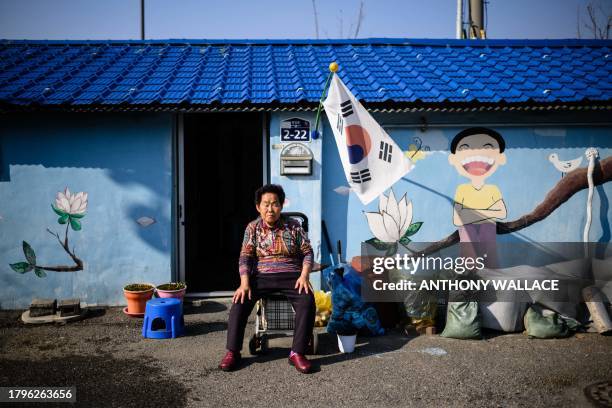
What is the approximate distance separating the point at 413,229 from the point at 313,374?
10.4 ft

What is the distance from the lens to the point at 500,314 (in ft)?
18.2

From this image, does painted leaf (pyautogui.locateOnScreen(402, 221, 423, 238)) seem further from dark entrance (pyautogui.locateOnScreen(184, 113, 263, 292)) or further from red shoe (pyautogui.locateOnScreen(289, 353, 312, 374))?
dark entrance (pyautogui.locateOnScreen(184, 113, 263, 292))

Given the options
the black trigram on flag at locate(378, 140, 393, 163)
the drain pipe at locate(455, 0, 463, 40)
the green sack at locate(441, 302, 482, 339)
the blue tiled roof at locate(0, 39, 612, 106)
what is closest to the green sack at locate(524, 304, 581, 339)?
the green sack at locate(441, 302, 482, 339)

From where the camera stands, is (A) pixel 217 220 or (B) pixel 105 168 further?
(A) pixel 217 220

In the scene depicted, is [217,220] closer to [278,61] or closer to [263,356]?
[278,61]

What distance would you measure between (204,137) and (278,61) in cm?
343

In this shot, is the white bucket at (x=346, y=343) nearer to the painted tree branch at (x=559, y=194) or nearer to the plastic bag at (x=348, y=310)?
the plastic bag at (x=348, y=310)

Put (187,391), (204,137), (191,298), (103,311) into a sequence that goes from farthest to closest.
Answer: (204,137) → (191,298) → (103,311) → (187,391)

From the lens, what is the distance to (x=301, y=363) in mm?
4430

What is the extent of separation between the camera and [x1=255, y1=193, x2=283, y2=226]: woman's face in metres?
4.82

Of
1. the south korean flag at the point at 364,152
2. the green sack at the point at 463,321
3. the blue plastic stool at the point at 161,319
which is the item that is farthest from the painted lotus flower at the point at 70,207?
the green sack at the point at 463,321

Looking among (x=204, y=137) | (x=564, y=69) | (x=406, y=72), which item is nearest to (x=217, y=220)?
(x=204, y=137)

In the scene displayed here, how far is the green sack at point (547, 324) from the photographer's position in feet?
17.5

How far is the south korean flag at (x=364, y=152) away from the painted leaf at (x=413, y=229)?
1.68 metres
